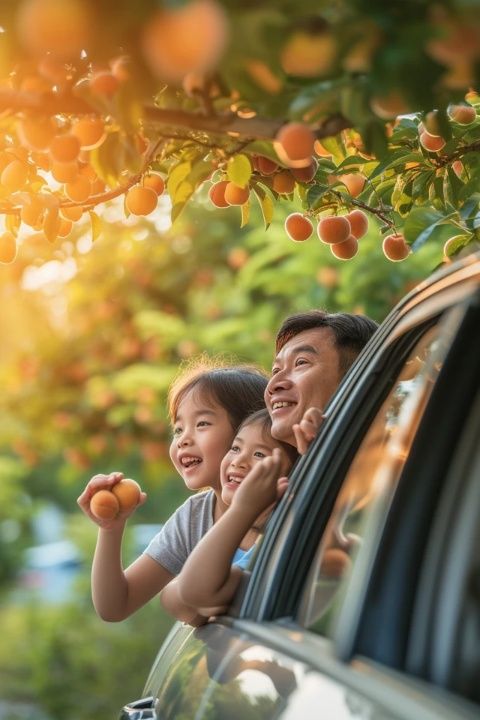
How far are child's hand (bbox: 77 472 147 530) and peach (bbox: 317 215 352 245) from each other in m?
0.72

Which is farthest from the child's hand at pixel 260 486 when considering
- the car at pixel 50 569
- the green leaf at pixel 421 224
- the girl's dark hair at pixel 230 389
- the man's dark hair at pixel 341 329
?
the car at pixel 50 569

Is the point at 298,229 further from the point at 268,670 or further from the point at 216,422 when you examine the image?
the point at 268,670

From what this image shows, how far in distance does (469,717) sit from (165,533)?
7.06 ft

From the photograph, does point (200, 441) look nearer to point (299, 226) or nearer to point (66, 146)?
point (299, 226)

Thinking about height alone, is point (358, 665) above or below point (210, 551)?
below

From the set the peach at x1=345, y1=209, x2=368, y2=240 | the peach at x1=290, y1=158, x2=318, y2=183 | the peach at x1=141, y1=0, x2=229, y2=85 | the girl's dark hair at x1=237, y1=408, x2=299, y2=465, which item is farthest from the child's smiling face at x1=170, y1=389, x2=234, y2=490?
the peach at x1=141, y1=0, x2=229, y2=85

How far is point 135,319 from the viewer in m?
11.1

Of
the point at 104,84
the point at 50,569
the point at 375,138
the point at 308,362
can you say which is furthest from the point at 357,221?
the point at 50,569

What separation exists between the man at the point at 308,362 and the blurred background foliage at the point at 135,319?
4090 mm

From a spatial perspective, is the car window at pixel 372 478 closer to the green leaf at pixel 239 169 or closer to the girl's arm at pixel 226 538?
the girl's arm at pixel 226 538

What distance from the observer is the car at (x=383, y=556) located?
1525mm

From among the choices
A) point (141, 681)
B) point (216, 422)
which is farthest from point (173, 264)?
point (216, 422)

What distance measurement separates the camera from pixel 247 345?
9945 millimetres

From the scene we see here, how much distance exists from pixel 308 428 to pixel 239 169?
0.51 metres
